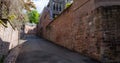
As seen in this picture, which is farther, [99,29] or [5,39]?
[5,39]

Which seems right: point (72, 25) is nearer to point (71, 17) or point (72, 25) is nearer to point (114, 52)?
point (71, 17)

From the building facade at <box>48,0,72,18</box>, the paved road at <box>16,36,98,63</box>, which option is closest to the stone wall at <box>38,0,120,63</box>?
the paved road at <box>16,36,98,63</box>

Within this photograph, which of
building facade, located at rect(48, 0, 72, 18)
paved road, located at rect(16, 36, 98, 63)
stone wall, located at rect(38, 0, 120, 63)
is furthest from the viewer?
building facade, located at rect(48, 0, 72, 18)

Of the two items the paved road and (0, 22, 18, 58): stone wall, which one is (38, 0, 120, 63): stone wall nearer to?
the paved road

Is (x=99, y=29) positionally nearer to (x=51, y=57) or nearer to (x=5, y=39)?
(x=51, y=57)

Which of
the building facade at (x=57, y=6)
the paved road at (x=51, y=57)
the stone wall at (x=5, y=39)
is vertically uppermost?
the building facade at (x=57, y=6)

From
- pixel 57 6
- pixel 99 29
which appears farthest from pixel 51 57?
pixel 57 6

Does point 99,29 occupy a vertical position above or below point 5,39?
above

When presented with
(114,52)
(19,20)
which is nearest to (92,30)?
(114,52)

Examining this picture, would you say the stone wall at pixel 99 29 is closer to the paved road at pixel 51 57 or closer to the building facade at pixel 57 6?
the paved road at pixel 51 57

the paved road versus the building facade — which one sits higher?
the building facade

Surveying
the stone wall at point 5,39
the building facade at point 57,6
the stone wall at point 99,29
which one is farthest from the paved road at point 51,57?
the building facade at point 57,6

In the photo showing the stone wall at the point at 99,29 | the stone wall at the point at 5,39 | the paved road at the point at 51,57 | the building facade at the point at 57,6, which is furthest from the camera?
the building facade at the point at 57,6

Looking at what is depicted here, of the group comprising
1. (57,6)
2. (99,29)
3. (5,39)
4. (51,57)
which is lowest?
(51,57)
